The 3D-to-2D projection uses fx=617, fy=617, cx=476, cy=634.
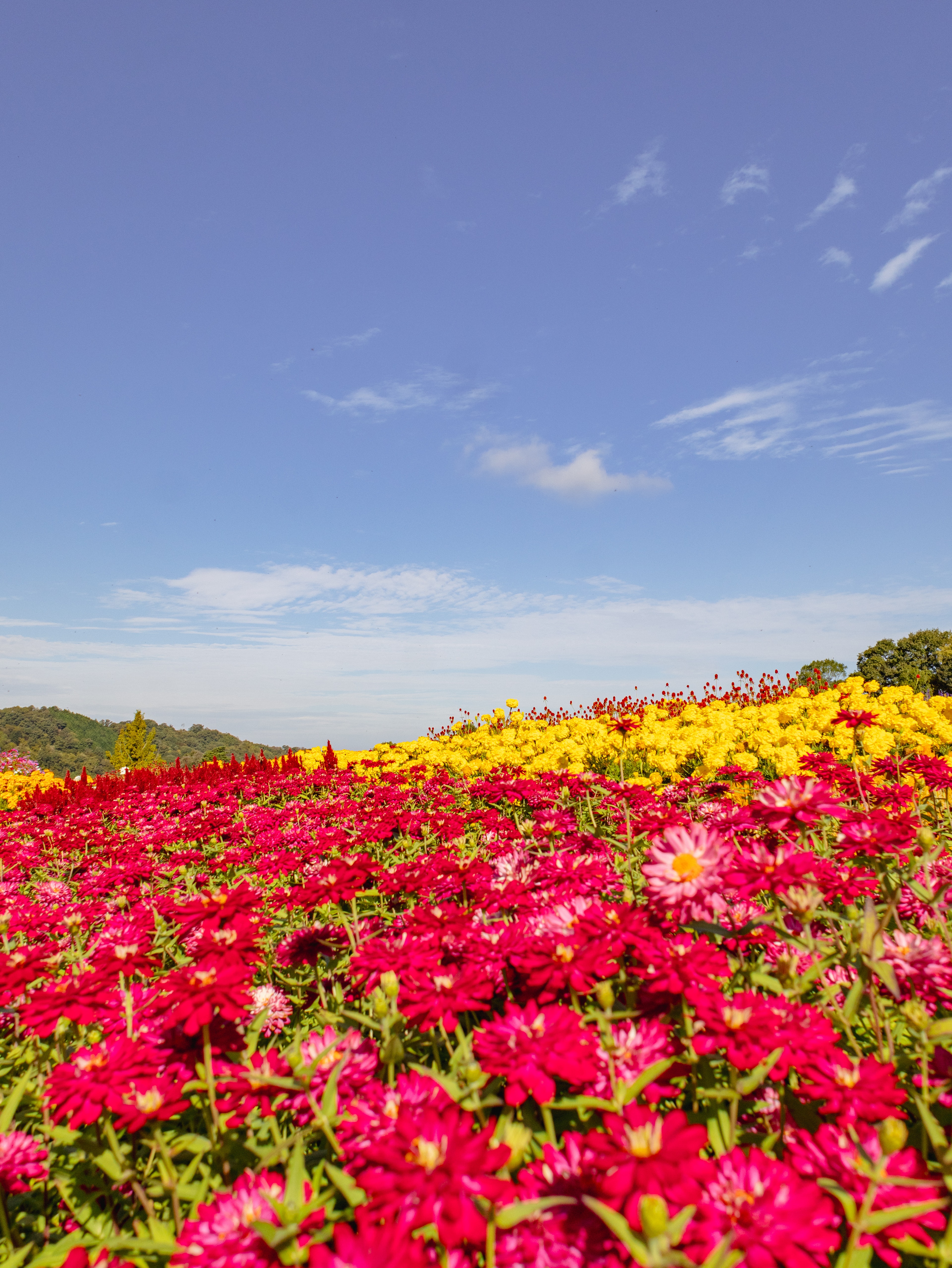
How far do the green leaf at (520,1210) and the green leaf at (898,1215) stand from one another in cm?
66

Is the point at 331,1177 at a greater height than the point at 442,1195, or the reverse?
the point at 442,1195

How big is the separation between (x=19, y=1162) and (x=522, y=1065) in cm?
199

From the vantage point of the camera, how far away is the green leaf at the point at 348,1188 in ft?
5.31

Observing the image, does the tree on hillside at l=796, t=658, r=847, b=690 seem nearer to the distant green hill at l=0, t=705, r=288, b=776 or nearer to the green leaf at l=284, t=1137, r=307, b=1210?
the green leaf at l=284, t=1137, r=307, b=1210

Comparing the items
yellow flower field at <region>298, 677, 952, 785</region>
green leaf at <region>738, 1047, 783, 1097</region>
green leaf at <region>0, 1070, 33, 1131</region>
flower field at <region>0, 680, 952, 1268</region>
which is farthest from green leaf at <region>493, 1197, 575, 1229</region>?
yellow flower field at <region>298, 677, 952, 785</region>

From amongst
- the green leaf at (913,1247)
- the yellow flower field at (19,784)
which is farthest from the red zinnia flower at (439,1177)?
the yellow flower field at (19,784)

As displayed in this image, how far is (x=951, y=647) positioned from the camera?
37406mm

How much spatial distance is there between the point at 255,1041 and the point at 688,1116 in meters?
1.66

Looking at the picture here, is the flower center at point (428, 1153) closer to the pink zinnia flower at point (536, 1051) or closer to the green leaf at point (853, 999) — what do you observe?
the pink zinnia flower at point (536, 1051)

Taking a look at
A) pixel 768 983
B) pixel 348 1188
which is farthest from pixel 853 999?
pixel 348 1188

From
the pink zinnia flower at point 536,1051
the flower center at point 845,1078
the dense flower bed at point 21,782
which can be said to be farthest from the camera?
the dense flower bed at point 21,782

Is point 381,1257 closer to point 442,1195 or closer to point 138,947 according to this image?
point 442,1195

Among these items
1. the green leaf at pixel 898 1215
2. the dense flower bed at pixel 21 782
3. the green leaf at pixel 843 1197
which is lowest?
the dense flower bed at pixel 21 782

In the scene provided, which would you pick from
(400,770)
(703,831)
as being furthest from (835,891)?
(400,770)
